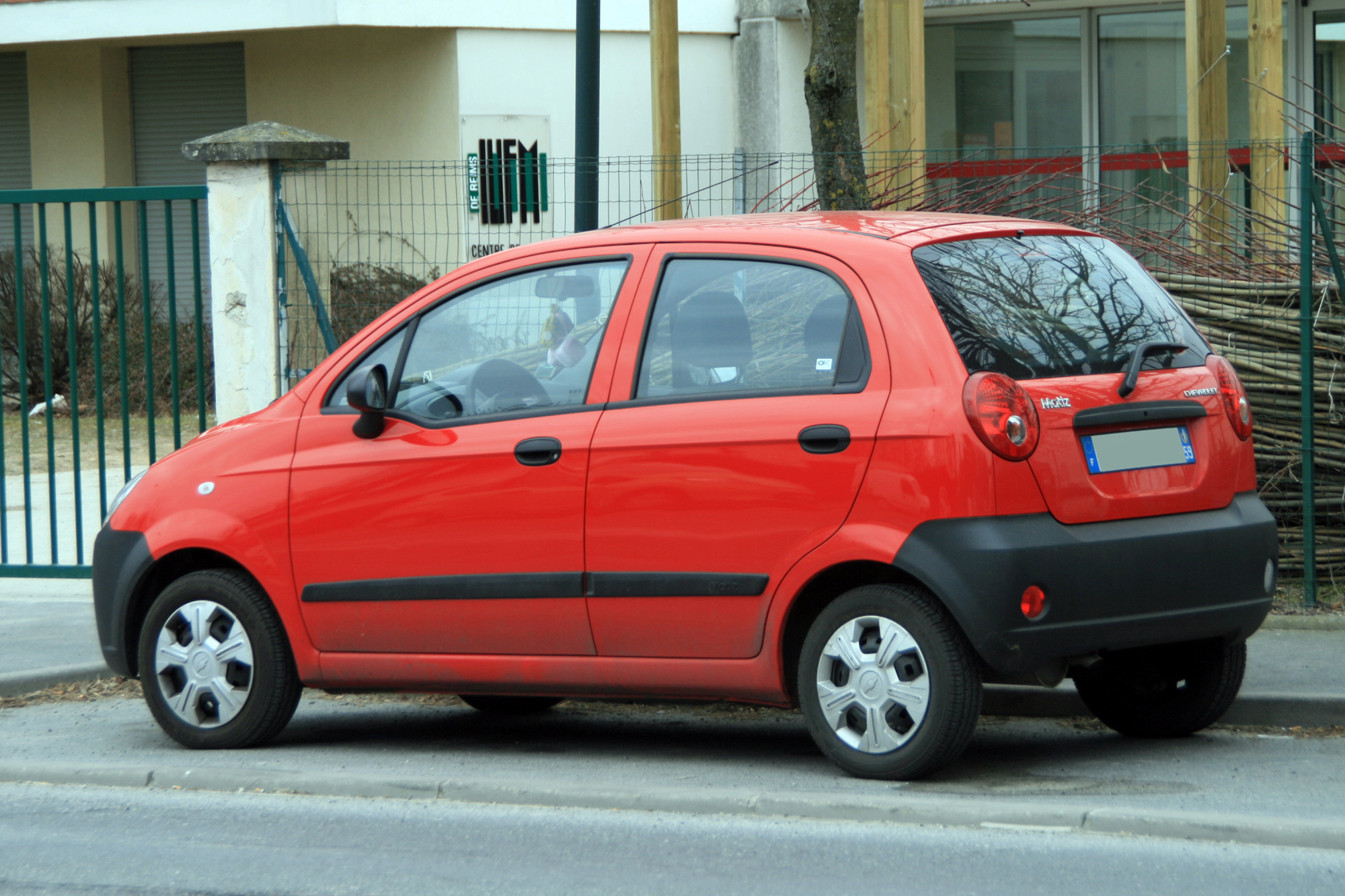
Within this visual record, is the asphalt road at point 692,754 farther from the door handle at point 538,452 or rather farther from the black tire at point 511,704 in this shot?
the door handle at point 538,452

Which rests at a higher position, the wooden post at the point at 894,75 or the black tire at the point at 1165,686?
the wooden post at the point at 894,75

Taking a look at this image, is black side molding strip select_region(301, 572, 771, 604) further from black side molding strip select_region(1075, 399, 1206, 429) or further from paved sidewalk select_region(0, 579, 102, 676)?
paved sidewalk select_region(0, 579, 102, 676)

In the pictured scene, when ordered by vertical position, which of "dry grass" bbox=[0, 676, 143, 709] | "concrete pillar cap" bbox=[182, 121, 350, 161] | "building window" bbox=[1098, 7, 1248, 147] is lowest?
"dry grass" bbox=[0, 676, 143, 709]

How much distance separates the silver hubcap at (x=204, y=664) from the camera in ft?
19.8

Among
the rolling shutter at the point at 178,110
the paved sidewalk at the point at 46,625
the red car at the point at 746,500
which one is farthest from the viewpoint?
the rolling shutter at the point at 178,110

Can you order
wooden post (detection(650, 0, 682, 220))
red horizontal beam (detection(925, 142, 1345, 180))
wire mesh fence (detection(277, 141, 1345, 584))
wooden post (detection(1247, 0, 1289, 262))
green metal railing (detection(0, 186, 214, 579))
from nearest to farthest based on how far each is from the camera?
wire mesh fence (detection(277, 141, 1345, 584)) → green metal railing (detection(0, 186, 214, 579)) → red horizontal beam (detection(925, 142, 1345, 180)) → wooden post (detection(1247, 0, 1289, 262)) → wooden post (detection(650, 0, 682, 220))

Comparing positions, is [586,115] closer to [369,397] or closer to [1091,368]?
[369,397]

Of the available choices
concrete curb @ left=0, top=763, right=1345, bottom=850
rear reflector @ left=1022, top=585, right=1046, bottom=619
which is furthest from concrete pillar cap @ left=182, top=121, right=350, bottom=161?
rear reflector @ left=1022, top=585, right=1046, bottom=619

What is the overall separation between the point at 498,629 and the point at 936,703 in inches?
57.9

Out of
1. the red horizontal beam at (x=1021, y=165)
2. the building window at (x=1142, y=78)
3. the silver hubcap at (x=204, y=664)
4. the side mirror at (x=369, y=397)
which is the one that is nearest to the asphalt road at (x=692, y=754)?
the silver hubcap at (x=204, y=664)

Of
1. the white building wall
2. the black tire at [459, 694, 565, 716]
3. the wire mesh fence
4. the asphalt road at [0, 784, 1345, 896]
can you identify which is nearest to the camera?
the asphalt road at [0, 784, 1345, 896]

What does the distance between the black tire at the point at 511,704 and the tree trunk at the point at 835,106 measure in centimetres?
340

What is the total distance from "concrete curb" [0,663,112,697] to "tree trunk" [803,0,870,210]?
425 centimetres

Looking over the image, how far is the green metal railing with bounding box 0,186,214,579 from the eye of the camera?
8836 mm
